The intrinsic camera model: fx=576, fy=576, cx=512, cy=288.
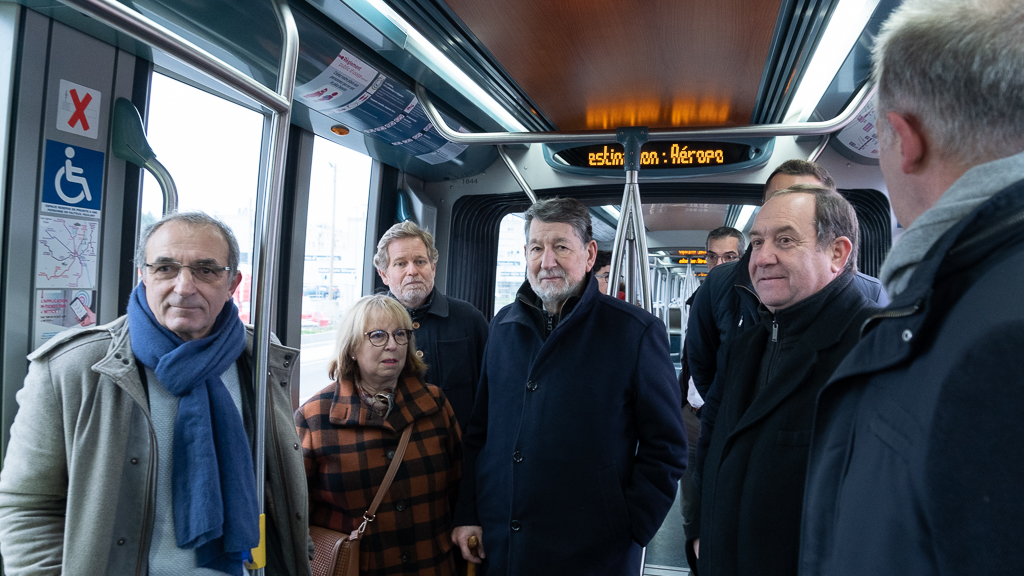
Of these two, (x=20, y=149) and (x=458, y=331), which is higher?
(x=20, y=149)

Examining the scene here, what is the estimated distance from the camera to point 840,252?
1.54 meters

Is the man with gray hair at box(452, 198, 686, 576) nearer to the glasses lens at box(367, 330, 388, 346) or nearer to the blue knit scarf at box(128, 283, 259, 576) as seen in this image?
the glasses lens at box(367, 330, 388, 346)

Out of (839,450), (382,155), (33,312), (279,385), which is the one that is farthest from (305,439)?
(382,155)

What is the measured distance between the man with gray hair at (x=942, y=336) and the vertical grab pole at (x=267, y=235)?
1207mm

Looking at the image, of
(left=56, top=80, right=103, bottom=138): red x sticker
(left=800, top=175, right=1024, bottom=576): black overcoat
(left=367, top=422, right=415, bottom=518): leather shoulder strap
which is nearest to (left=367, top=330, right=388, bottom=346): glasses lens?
(left=367, top=422, right=415, bottom=518): leather shoulder strap

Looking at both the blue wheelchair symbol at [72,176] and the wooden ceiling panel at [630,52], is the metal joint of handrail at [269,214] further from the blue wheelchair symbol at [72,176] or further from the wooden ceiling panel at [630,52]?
the blue wheelchair symbol at [72,176]

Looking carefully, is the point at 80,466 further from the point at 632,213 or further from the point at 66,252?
the point at 632,213

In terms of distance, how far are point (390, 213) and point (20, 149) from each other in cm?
245

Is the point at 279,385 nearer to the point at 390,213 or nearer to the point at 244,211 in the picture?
the point at 244,211

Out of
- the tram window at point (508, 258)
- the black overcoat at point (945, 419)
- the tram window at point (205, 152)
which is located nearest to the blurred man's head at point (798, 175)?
the black overcoat at point (945, 419)

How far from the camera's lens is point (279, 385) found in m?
1.70

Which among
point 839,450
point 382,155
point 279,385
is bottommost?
point 279,385

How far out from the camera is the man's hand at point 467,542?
6.08 feet

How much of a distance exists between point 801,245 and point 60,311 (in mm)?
2153
